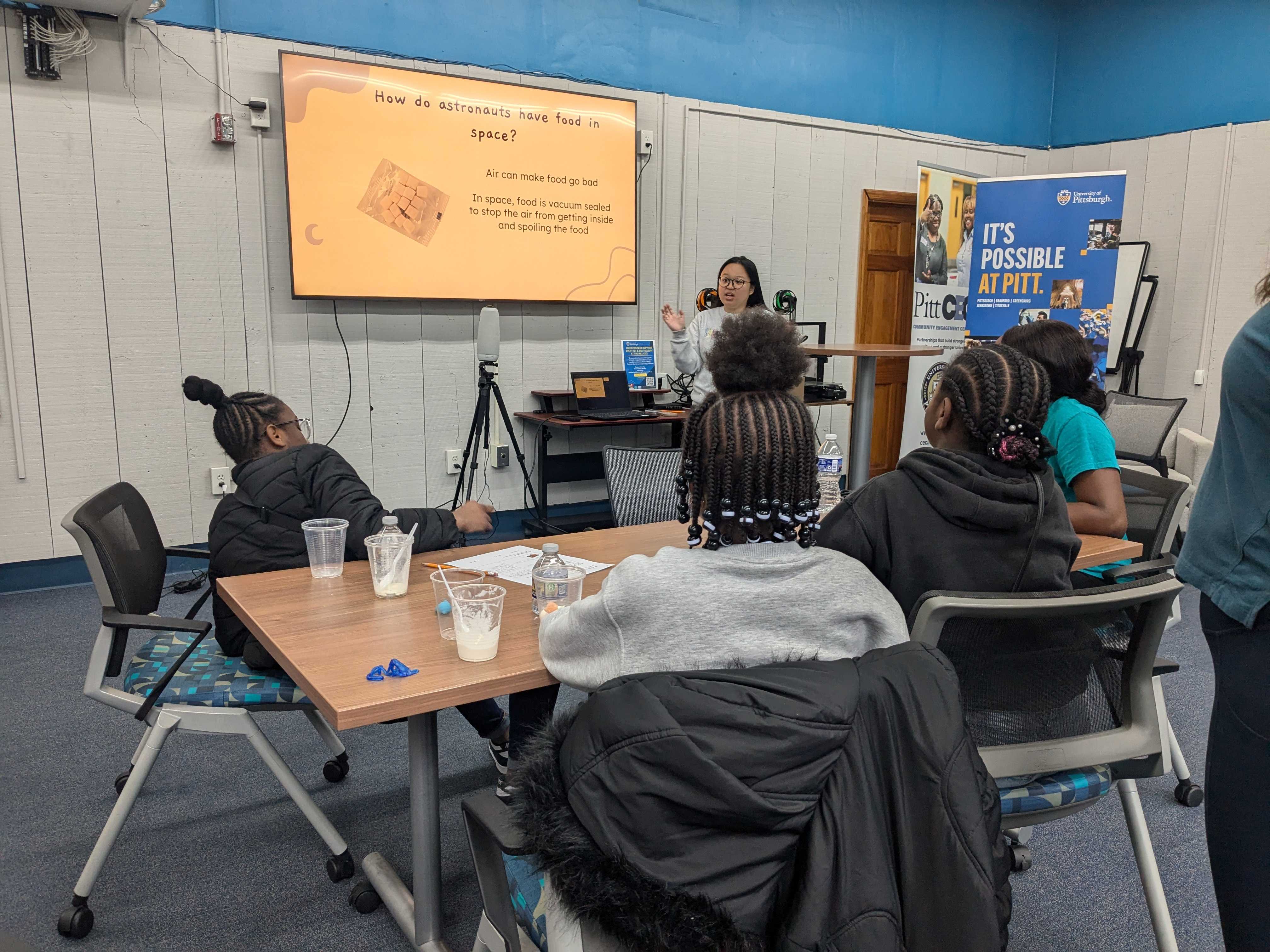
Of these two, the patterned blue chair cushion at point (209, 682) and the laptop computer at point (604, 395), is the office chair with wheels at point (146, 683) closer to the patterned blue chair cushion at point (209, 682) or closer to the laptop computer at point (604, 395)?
the patterned blue chair cushion at point (209, 682)

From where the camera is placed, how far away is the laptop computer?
4.69 metres

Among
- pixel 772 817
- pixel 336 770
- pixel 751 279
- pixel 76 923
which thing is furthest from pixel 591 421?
pixel 772 817

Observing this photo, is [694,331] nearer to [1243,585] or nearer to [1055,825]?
[1055,825]

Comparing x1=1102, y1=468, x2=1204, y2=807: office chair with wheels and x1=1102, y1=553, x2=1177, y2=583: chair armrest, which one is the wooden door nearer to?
x1=1102, y1=468, x2=1204, y2=807: office chair with wheels

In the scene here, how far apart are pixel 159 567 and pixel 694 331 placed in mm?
3058

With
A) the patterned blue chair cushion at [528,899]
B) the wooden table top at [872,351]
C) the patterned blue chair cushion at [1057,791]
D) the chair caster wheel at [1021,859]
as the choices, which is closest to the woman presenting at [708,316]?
the wooden table top at [872,351]

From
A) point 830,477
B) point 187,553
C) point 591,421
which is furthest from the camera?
point 591,421

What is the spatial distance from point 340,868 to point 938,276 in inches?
204

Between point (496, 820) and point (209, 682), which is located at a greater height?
point (496, 820)

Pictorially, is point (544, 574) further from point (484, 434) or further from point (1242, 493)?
point (484, 434)

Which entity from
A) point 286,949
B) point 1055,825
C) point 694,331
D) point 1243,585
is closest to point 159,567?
point 286,949

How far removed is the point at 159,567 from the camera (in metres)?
2.08

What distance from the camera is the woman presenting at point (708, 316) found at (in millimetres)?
4379

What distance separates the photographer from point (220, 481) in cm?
416
